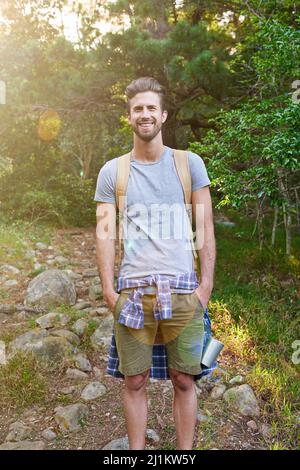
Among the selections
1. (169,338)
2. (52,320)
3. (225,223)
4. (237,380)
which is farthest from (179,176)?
(225,223)

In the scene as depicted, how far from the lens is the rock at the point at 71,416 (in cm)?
334

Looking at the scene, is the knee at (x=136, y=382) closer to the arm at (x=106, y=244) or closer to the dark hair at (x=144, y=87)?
the arm at (x=106, y=244)

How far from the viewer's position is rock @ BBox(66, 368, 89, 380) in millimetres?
3972

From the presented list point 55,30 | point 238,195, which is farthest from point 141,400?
point 55,30

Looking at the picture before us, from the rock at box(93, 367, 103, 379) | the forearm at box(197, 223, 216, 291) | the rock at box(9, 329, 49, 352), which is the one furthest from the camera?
the rock at box(9, 329, 49, 352)

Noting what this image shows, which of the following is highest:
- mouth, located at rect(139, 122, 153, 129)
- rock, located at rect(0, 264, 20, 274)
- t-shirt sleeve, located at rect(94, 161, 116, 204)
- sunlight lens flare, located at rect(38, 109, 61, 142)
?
sunlight lens flare, located at rect(38, 109, 61, 142)

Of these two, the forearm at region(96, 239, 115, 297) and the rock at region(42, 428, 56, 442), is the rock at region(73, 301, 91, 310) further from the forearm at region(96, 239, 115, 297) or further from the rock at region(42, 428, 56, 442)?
the forearm at region(96, 239, 115, 297)

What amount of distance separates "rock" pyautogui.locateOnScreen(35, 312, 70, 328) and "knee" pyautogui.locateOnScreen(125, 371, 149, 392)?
2.42 metres

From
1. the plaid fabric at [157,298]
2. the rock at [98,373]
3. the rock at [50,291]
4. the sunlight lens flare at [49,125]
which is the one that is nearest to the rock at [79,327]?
the rock at [98,373]

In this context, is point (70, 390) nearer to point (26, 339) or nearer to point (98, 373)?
point (98, 373)

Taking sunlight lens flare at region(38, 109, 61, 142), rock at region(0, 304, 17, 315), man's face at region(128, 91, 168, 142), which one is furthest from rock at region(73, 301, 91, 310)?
sunlight lens flare at region(38, 109, 61, 142)

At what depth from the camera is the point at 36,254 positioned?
7.60 m

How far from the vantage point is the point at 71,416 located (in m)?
3.41

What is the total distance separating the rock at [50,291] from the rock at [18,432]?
210 cm
